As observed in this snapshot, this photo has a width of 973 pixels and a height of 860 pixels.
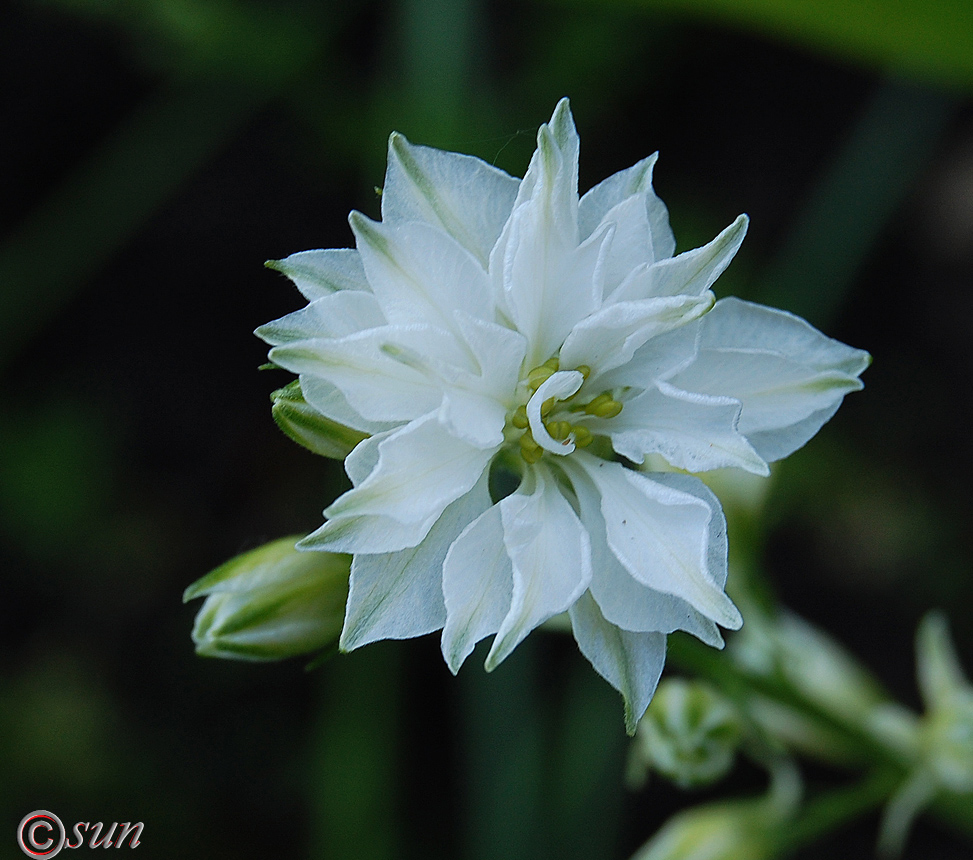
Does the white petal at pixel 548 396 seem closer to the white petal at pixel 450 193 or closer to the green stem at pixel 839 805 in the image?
the white petal at pixel 450 193

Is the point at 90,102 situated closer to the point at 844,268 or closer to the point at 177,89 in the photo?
the point at 177,89

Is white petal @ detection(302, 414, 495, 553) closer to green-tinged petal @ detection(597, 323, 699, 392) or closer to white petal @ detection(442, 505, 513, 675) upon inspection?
white petal @ detection(442, 505, 513, 675)

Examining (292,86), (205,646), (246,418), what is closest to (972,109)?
(292,86)

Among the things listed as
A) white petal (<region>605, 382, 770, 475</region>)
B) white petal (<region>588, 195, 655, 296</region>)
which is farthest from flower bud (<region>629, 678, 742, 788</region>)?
white petal (<region>588, 195, 655, 296</region>)

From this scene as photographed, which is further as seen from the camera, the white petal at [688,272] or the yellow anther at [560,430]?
the yellow anther at [560,430]

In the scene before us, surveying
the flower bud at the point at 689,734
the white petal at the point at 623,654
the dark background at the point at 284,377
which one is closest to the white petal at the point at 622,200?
the white petal at the point at 623,654

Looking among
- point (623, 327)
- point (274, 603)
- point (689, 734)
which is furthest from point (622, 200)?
point (689, 734)

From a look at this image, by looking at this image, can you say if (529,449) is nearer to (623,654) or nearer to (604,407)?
(604,407)
